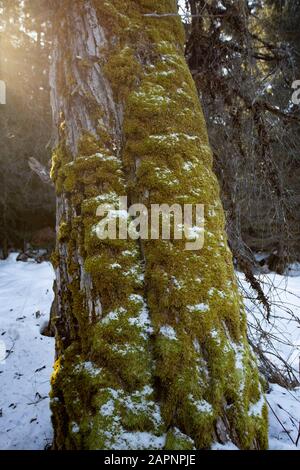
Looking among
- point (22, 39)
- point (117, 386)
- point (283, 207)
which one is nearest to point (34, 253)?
point (22, 39)

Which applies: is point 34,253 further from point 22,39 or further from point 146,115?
point 146,115

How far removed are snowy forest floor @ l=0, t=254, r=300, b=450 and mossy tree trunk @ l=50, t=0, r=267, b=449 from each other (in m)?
0.27

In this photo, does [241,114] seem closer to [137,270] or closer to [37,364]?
[137,270]

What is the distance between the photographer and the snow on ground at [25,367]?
9.00ft

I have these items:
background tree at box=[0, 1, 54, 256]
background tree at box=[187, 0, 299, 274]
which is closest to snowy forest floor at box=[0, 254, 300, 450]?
background tree at box=[187, 0, 299, 274]

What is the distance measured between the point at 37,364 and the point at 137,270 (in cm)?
313

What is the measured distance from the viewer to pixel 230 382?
1397 mm

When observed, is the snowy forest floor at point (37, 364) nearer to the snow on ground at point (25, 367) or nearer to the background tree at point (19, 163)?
the snow on ground at point (25, 367)

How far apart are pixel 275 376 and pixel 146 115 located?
2.49m

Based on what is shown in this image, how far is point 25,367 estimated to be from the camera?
393 cm

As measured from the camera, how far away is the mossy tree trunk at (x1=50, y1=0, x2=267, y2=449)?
4.35 ft

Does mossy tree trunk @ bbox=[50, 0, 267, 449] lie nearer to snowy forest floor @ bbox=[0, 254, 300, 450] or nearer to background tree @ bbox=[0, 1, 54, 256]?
snowy forest floor @ bbox=[0, 254, 300, 450]

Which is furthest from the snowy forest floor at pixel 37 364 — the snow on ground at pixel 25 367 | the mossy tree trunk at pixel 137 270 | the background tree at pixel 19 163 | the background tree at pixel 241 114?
the background tree at pixel 19 163
